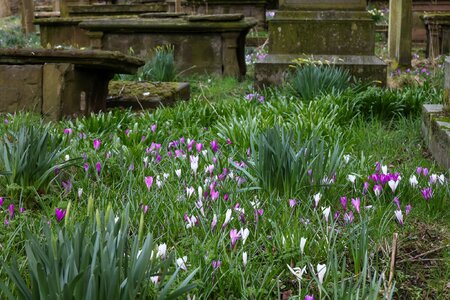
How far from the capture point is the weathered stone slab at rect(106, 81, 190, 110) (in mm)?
6152

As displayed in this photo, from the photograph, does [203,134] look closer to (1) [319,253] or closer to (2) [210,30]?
(1) [319,253]

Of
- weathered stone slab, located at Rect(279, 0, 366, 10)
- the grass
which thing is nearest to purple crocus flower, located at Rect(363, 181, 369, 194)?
the grass

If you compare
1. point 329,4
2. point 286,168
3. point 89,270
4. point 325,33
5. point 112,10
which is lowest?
point 286,168

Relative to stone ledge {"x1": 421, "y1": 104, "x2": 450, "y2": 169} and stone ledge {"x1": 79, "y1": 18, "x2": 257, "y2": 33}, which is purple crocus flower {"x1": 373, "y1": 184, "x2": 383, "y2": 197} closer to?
stone ledge {"x1": 421, "y1": 104, "x2": 450, "y2": 169}

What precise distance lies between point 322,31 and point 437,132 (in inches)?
153

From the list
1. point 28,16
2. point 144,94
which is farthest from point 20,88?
point 28,16

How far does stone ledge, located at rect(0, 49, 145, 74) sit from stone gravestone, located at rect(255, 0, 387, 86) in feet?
8.46

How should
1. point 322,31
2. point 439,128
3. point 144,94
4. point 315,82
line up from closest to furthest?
point 439,128 < point 315,82 < point 144,94 < point 322,31

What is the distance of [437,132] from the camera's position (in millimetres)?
3973

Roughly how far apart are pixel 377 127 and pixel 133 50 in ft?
18.3

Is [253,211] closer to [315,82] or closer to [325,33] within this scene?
[315,82]

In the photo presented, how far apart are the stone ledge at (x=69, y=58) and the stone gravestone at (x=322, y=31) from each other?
2.58m

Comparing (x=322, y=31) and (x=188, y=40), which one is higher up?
(x=322, y=31)

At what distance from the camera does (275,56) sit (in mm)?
7582
